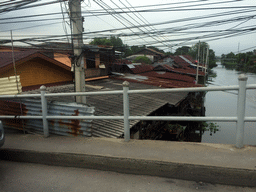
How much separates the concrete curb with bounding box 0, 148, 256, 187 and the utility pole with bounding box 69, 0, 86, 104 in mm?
Answer: 3453

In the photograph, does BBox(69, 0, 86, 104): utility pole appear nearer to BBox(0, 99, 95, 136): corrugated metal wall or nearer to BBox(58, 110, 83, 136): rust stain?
BBox(0, 99, 95, 136): corrugated metal wall

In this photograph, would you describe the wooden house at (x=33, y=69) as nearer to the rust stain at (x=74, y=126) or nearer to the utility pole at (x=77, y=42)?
the utility pole at (x=77, y=42)

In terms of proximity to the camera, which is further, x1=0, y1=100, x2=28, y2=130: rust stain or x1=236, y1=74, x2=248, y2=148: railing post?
x1=0, y1=100, x2=28, y2=130: rust stain

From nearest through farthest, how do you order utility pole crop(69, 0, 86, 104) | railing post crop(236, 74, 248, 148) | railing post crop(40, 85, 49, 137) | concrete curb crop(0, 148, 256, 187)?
concrete curb crop(0, 148, 256, 187)
railing post crop(236, 74, 248, 148)
railing post crop(40, 85, 49, 137)
utility pole crop(69, 0, 86, 104)

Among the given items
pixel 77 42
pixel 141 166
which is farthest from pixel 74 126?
pixel 77 42

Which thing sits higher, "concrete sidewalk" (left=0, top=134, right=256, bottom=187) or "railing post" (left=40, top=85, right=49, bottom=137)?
"railing post" (left=40, top=85, right=49, bottom=137)

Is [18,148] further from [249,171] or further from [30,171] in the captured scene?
[249,171]

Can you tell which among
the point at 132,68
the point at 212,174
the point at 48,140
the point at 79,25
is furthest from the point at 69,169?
the point at 132,68

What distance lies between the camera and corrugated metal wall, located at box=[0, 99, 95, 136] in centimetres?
377

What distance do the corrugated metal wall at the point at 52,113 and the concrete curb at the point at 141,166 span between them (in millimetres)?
723

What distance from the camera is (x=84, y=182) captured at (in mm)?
2719

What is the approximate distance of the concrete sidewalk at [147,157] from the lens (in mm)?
2492

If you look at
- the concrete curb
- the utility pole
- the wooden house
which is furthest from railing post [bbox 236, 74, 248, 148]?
the wooden house

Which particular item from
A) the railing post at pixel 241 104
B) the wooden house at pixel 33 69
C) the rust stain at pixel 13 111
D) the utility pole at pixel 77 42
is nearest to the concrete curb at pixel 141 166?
the railing post at pixel 241 104
